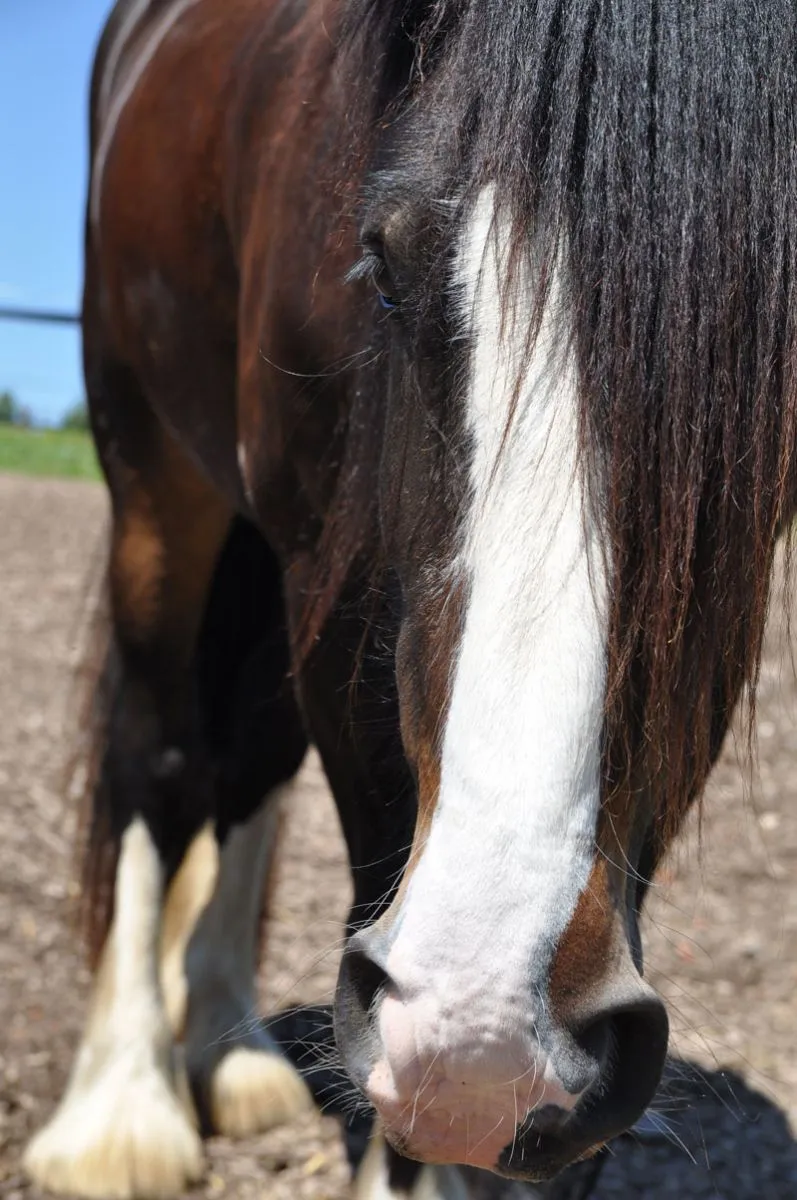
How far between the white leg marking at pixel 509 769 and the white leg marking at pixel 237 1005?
152 cm

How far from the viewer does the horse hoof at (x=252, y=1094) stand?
2598mm

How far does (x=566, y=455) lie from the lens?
1183 millimetres

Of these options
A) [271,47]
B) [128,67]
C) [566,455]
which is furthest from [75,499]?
[566,455]

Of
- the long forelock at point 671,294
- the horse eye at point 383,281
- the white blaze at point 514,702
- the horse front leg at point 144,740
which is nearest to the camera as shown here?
the white blaze at point 514,702

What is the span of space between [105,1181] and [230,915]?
595mm

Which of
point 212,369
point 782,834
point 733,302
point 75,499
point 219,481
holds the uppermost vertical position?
point 733,302

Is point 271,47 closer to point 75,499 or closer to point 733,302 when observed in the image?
point 733,302

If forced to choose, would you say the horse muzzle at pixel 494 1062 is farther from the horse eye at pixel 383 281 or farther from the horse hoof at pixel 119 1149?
the horse hoof at pixel 119 1149

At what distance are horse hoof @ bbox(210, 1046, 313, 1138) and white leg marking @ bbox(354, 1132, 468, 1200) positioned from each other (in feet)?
1.97

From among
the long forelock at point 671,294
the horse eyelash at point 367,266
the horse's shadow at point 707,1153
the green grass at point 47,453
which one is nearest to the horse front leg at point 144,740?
the horse's shadow at point 707,1153

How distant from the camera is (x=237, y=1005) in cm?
278

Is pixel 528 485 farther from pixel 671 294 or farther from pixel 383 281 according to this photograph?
pixel 383 281

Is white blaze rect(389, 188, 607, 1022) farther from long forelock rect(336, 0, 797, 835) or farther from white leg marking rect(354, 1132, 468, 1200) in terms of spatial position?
white leg marking rect(354, 1132, 468, 1200)

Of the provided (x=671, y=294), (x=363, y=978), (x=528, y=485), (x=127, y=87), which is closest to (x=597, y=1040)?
(x=363, y=978)
